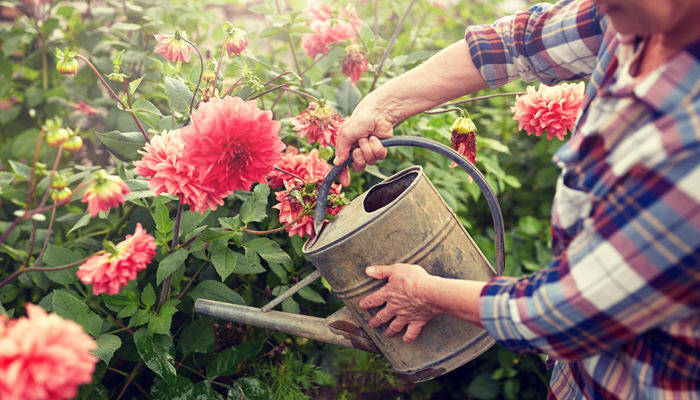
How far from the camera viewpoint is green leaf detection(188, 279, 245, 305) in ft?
4.20

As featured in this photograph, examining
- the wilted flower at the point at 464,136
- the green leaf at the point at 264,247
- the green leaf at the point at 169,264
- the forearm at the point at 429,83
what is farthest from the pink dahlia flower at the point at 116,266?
the wilted flower at the point at 464,136

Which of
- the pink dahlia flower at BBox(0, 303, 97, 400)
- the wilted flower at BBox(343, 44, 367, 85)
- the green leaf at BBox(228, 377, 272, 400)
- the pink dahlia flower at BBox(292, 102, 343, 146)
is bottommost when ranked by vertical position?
the green leaf at BBox(228, 377, 272, 400)

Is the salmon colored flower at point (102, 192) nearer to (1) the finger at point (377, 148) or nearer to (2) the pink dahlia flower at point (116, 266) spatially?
(2) the pink dahlia flower at point (116, 266)

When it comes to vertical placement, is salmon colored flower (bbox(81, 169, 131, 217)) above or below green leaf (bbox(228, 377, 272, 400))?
above

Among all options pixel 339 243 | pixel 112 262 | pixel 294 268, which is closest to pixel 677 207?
pixel 339 243

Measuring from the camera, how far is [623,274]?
0.71 metres

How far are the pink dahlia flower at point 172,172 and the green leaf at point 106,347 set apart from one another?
0.34m

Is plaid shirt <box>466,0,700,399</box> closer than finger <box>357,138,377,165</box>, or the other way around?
plaid shirt <box>466,0,700,399</box>

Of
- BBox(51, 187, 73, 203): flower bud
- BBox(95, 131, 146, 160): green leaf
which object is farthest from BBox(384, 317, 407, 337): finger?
BBox(95, 131, 146, 160): green leaf

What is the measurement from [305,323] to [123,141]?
0.62 meters

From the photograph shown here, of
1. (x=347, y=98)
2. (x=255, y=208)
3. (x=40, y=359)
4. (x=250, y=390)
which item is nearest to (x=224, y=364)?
(x=250, y=390)

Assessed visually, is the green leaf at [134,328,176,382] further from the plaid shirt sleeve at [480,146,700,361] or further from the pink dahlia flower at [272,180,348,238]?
the plaid shirt sleeve at [480,146,700,361]

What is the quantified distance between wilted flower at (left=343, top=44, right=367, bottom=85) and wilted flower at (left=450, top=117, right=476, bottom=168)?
0.34m

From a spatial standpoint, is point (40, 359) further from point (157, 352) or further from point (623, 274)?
point (623, 274)
